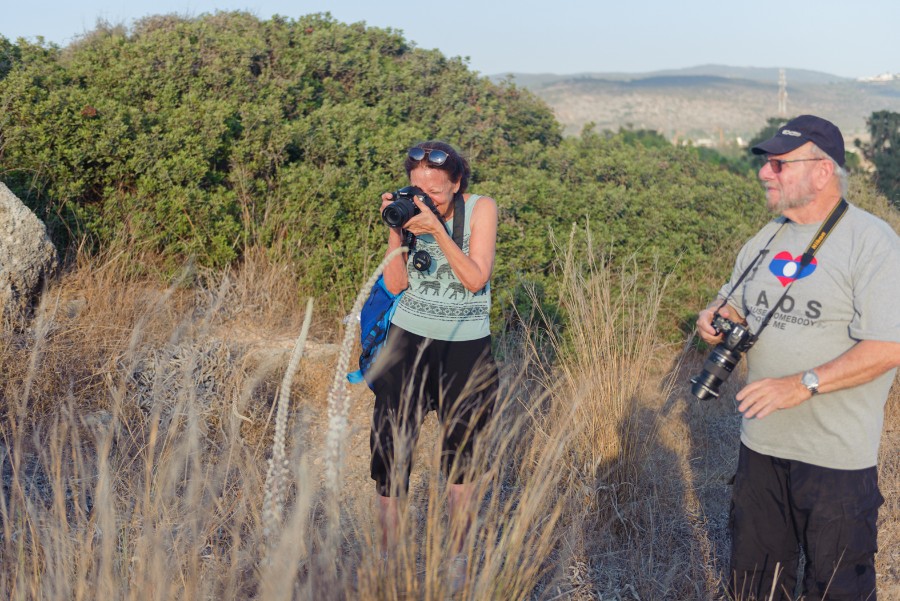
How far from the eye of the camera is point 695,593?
11.4 ft

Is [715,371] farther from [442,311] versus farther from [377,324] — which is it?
[377,324]

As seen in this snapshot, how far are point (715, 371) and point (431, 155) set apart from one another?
4.26 feet

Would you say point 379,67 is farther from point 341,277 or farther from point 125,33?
point 341,277

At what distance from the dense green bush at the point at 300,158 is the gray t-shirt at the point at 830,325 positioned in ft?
10.5

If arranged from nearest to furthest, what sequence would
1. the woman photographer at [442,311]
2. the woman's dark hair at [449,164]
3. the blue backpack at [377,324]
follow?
the woman photographer at [442,311], the woman's dark hair at [449,164], the blue backpack at [377,324]

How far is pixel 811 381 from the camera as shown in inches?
Result: 96.4

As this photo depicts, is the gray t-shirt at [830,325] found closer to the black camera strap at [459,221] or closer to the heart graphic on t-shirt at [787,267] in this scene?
the heart graphic on t-shirt at [787,267]

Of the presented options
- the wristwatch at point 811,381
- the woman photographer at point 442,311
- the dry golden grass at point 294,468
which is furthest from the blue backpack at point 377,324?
the wristwatch at point 811,381

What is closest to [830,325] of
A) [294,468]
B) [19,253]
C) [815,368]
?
[815,368]

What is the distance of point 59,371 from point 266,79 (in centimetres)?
410

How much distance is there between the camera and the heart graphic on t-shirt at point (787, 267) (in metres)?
2.55

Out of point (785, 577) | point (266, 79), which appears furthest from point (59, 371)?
point (266, 79)

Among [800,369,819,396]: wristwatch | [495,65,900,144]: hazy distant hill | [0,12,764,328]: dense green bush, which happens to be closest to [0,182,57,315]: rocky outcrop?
[0,12,764,328]: dense green bush

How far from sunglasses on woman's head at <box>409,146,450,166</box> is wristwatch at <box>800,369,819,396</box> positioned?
1490 mm
